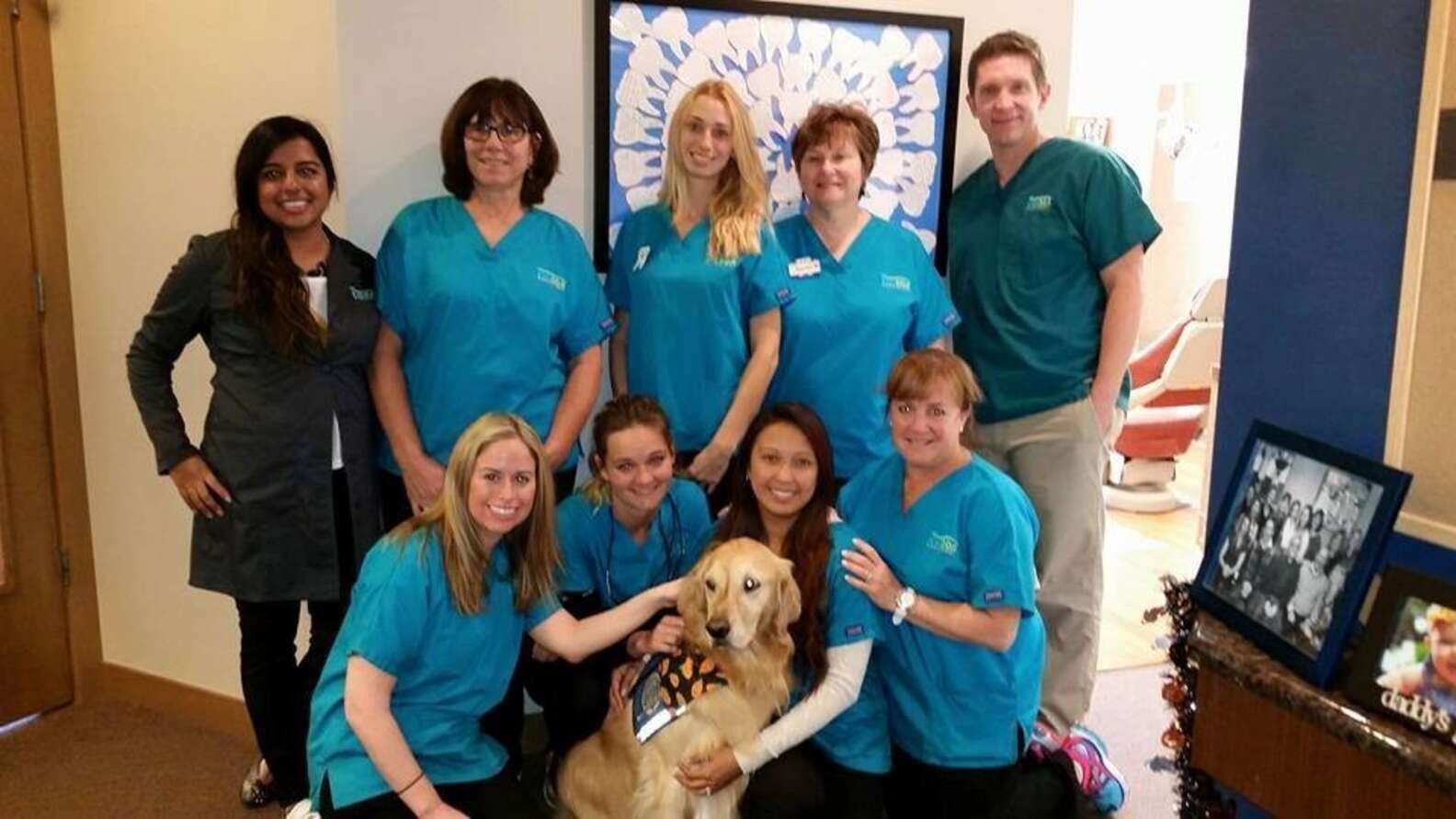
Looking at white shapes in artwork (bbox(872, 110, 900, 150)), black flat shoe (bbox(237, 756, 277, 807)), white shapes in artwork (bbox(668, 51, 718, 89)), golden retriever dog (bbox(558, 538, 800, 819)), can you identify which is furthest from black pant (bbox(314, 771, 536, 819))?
white shapes in artwork (bbox(872, 110, 900, 150))

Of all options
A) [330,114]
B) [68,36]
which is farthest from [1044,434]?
[68,36]

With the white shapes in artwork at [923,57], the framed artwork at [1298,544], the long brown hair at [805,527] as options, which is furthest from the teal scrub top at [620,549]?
the white shapes in artwork at [923,57]

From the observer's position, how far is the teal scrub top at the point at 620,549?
2.17 m

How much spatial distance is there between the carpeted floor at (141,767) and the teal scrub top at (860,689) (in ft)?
2.14

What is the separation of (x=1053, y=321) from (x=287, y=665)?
5.92 feet

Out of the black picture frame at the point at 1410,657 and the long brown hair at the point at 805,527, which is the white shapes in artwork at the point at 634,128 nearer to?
the long brown hair at the point at 805,527

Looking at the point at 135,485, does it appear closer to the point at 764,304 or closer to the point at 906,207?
the point at 764,304

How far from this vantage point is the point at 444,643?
1830 millimetres

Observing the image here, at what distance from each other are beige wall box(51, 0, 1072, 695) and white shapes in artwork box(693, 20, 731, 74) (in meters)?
0.29

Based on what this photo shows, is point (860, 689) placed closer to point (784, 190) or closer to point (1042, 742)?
point (1042, 742)

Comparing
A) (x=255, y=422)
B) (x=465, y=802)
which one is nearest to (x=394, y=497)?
(x=255, y=422)

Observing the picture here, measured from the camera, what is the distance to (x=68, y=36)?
2.69m

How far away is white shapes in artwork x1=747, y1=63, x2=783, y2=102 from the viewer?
2801 mm

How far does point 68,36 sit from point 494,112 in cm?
124
